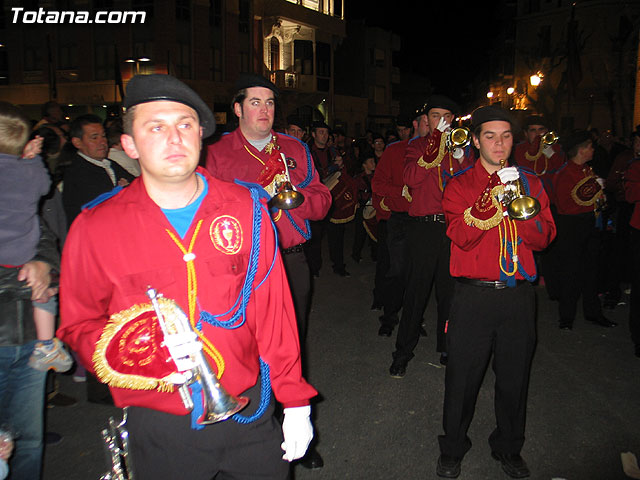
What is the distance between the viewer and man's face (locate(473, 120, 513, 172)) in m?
3.36

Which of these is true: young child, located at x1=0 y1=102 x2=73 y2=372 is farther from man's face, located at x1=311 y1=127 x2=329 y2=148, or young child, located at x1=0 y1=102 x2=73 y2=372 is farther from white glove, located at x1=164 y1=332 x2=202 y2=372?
man's face, located at x1=311 y1=127 x2=329 y2=148

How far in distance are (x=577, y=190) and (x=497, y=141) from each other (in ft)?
11.5

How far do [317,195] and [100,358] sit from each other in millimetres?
2466

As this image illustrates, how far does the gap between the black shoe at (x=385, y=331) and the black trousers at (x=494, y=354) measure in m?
2.72

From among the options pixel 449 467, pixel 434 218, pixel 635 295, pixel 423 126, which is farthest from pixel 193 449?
pixel 635 295

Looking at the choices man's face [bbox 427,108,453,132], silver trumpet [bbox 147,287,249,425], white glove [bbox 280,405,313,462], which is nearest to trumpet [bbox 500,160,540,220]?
man's face [bbox 427,108,453,132]

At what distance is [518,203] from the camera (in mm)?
3125

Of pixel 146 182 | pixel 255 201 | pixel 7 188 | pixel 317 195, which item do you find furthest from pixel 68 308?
pixel 317 195

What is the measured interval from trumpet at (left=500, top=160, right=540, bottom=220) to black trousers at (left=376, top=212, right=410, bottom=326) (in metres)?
2.76

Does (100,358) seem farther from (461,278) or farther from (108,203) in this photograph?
(461,278)

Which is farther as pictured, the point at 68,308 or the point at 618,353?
the point at 618,353

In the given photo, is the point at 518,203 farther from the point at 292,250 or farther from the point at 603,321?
the point at 603,321

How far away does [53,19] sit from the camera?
26.4m

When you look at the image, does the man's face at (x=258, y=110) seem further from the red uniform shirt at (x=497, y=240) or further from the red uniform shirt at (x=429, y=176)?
the red uniform shirt at (x=429, y=176)
